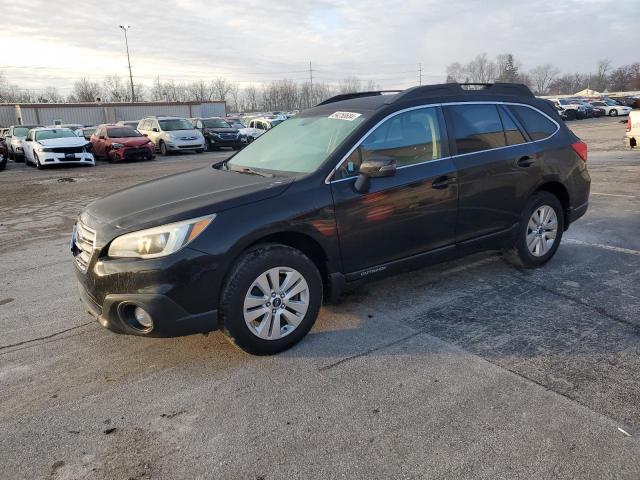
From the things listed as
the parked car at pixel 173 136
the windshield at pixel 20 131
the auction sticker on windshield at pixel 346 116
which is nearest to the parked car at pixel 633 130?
the auction sticker on windshield at pixel 346 116

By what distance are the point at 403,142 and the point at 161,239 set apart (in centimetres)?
210

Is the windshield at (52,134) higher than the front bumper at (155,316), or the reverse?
the windshield at (52,134)

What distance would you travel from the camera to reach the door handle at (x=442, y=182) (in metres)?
4.24

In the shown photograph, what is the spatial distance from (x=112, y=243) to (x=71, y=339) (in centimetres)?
112

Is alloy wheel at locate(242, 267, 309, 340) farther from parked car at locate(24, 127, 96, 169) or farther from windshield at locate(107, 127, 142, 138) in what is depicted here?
windshield at locate(107, 127, 142, 138)

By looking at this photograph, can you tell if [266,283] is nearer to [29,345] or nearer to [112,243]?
[112,243]

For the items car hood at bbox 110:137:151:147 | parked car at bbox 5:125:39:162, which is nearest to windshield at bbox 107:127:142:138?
car hood at bbox 110:137:151:147

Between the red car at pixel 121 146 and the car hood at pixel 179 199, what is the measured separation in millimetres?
17266

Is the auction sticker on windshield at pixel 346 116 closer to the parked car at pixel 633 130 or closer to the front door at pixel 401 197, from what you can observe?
the front door at pixel 401 197

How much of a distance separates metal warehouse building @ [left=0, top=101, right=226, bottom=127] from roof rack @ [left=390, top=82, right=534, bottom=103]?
155 feet

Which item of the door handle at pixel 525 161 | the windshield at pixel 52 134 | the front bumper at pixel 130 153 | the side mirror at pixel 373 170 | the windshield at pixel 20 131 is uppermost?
the windshield at pixel 20 131

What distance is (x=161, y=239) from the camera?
10.6 ft

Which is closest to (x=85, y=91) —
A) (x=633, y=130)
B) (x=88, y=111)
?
(x=88, y=111)

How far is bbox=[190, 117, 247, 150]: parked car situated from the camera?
2559 cm
